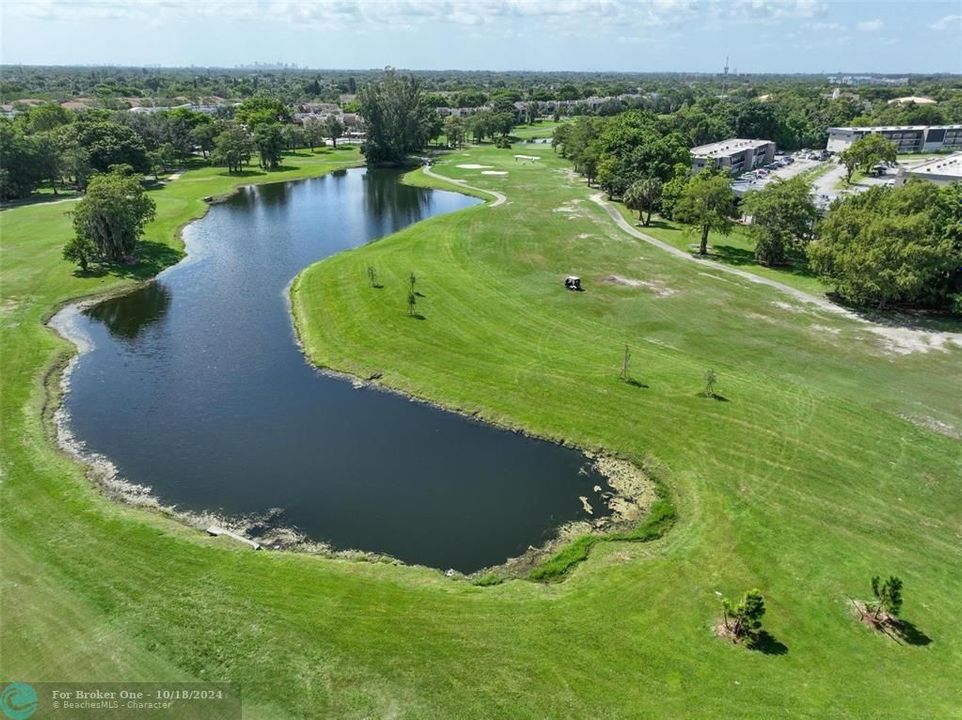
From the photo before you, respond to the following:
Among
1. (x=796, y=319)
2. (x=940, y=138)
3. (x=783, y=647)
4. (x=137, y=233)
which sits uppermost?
(x=940, y=138)

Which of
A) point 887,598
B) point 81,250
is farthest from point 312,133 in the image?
point 887,598

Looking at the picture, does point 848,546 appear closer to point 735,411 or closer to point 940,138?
point 735,411

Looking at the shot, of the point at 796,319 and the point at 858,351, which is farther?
the point at 796,319

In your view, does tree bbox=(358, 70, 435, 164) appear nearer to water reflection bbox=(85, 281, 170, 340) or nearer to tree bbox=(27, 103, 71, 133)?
tree bbox=(27, 103, 71, 133)

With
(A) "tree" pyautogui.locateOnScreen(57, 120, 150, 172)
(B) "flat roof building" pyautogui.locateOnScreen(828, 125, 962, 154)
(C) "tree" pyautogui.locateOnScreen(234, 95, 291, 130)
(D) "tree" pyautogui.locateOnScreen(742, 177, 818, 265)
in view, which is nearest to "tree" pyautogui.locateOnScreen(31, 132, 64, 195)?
(A) "tree" pyautogui.locateOnScreen(57, 120, 150, 172)

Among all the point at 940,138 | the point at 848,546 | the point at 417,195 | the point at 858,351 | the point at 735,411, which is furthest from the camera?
the point at 940,138

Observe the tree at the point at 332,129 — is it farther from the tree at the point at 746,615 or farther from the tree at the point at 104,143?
the tree at the point at 746,615

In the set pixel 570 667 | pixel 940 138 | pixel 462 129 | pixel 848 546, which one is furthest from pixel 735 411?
pixel 940 138
